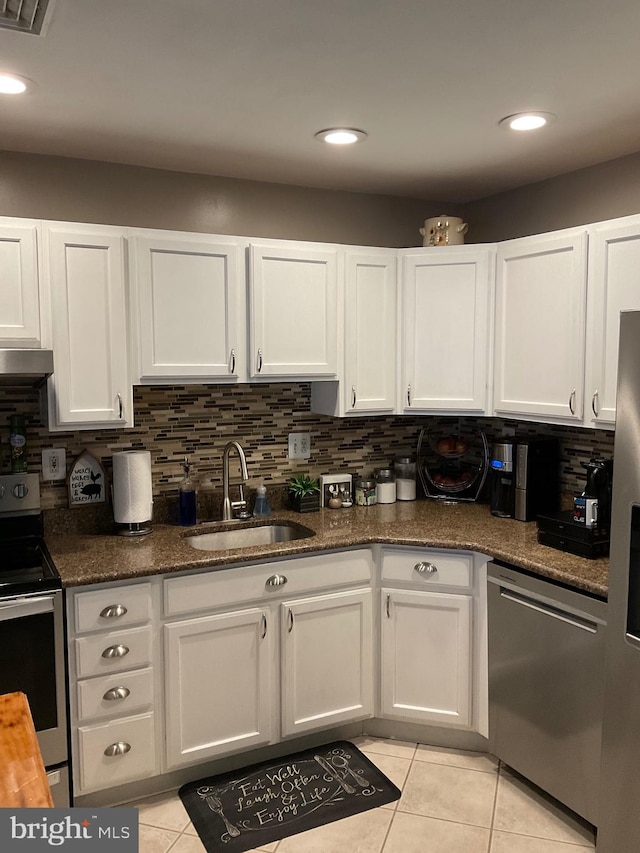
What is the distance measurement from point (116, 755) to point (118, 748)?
25mm

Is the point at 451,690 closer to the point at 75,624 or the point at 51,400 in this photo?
the point at 75,624

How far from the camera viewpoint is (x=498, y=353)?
3.07 meters

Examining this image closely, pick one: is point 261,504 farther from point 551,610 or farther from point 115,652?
point 551,610

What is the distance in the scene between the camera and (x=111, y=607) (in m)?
2.43

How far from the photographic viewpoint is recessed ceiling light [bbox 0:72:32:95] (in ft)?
6.61

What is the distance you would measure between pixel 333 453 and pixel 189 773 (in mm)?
1547

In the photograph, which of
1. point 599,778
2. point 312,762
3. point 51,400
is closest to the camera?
point 599,778

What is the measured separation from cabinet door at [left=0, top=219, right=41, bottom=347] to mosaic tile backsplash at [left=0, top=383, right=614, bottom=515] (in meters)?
0.31

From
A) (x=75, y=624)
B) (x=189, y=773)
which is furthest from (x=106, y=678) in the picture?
(x=189, y=773)

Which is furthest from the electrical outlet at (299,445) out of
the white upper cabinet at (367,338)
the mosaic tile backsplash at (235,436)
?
the white upper cabinet at (367,338)

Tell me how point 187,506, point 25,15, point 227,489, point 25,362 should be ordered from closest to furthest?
point 25,15, point 25,362, point 187,506, point 227,489

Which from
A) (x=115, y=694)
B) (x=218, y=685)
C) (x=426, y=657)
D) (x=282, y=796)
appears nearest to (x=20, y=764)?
(x=115, y=694)

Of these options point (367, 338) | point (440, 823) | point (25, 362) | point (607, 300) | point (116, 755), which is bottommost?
point (440, 823)

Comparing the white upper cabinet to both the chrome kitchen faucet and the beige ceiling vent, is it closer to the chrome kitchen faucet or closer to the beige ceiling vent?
the chrome kitchen faucet
